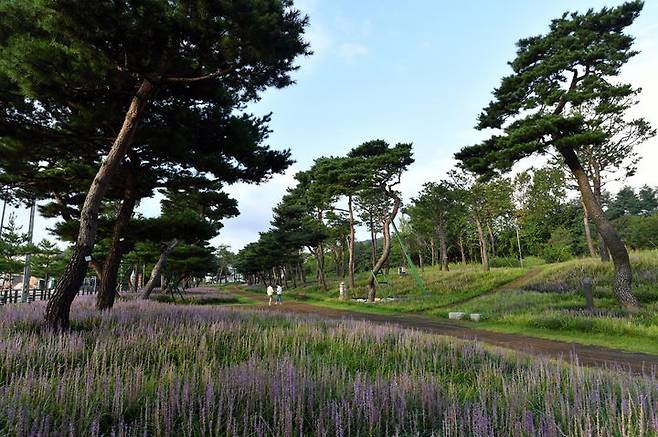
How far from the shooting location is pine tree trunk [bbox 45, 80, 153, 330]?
6.88 m

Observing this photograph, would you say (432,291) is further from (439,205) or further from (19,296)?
(19,296)

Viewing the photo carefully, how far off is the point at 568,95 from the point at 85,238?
54.5ft

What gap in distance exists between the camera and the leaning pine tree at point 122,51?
6.46 metres

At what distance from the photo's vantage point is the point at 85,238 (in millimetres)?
7148

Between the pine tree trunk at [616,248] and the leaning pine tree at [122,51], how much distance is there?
13.1 metres

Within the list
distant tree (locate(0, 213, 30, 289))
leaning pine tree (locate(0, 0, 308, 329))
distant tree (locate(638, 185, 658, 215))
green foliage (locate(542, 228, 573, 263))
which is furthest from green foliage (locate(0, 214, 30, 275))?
distant tree (locate(638, 185, 658, 215))

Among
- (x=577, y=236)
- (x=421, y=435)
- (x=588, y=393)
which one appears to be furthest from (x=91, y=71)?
(x=577, y=236)

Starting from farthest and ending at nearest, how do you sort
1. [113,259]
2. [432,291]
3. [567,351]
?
[432,291]
[113,259]
[567,351]

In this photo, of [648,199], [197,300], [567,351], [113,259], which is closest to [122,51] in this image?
[113,259]

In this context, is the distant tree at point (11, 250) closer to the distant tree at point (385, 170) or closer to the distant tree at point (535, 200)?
the distant tree at point (385, 170)

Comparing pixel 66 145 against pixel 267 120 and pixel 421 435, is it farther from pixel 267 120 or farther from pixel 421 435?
pixel 421 435

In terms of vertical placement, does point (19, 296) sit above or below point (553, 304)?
above

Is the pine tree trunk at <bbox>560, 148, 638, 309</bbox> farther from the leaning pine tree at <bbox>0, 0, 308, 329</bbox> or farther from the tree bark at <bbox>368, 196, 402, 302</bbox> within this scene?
the leaning pine tree at <bbox>0, 0, 308, 329</bbox>

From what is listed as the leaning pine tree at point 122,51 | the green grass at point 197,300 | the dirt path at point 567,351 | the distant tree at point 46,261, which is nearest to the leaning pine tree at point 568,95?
the dirt path at point 567,351
